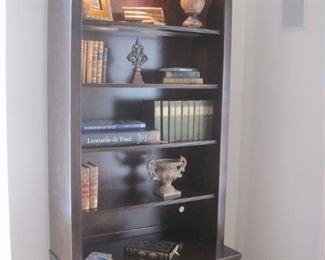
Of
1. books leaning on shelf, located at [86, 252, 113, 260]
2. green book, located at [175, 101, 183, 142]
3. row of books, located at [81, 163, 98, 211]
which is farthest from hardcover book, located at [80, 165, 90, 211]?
green book, located at [175, 101, 183, 142]

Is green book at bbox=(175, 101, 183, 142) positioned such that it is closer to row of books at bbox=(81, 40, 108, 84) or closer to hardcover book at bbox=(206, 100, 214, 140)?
hardcover book at bbox=(206, 100, 214, 140)

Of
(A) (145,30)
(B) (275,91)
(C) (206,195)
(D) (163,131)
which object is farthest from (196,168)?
(A) (145,30)

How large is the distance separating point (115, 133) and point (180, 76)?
1.39ft

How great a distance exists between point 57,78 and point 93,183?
47 cm

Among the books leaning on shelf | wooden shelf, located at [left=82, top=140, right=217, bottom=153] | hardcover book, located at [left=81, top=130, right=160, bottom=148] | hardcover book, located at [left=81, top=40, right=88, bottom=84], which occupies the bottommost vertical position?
the books leaning on shelf

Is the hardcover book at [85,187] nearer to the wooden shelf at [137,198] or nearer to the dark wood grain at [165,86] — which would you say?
the wooden shelf at [137,198]

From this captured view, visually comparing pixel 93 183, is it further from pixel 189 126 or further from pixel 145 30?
pixel 145 30

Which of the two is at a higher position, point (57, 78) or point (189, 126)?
point (57, 78)

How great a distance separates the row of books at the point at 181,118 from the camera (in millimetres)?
1915

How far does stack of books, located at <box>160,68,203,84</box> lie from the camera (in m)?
1.91

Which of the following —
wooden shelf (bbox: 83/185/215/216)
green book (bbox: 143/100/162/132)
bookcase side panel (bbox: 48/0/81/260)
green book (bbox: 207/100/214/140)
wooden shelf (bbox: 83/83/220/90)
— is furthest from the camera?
green book (bbox: 207/100/214/140)

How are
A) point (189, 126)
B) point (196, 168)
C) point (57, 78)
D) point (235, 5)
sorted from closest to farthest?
point (57, 78) < point (189, 126) < point (196, 168) < point (235, 5)

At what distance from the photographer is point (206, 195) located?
200 cm

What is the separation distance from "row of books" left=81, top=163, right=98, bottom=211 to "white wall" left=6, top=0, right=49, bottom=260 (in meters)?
0.27
